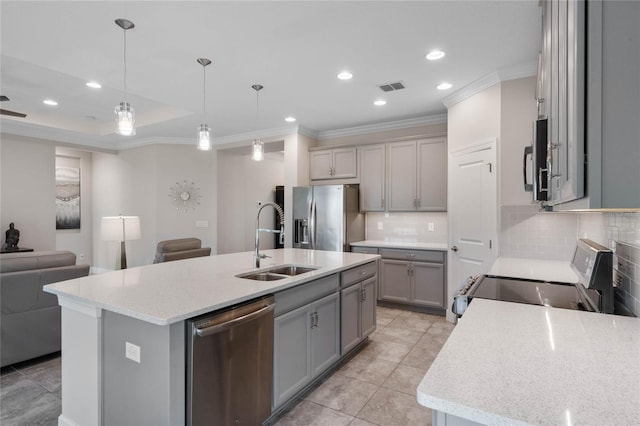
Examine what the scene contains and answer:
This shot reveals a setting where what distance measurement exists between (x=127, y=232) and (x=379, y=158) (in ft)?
11.5

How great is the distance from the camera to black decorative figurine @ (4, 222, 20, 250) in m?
5.18

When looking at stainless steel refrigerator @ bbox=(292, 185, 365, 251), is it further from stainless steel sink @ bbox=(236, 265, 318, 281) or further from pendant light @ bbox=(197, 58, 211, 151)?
pendant light @ bbox=(197, 58, 211, 151)

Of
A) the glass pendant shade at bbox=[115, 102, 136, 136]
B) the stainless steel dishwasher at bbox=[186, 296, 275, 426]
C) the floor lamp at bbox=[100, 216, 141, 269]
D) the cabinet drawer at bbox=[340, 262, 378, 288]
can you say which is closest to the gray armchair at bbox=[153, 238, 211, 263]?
the floor lamp at bbox=[100, 216, 141, 269]

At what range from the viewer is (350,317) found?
114 inches

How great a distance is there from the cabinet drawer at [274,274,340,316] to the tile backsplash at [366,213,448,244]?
259 cm

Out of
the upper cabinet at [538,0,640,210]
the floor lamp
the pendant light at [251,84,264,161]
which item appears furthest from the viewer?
the floor lamp

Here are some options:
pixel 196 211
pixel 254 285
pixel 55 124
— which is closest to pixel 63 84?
pixel 55 124

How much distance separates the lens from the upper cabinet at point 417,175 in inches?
171

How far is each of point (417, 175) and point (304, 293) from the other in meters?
2.88

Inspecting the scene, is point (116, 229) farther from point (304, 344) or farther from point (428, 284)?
point (428, 284)

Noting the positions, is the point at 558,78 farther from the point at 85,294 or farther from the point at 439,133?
the point at 439,133

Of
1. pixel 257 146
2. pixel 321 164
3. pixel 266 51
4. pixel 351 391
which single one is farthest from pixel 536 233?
pixel 321 164

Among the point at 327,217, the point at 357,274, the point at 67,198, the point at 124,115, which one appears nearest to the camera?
the point at 124,115

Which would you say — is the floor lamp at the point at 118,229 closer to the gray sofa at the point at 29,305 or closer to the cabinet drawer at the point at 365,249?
the gray sofa at the point at 29,305
